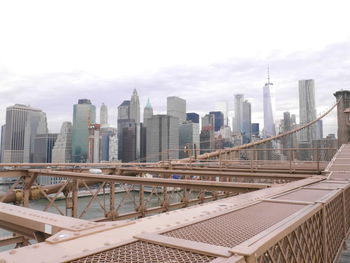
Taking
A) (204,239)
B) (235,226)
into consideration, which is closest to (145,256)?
(204,239)

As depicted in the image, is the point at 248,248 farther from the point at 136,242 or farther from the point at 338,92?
the point at 338,92

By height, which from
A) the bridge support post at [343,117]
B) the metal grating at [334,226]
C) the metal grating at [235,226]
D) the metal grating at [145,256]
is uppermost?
the bridge support post at [343,117]

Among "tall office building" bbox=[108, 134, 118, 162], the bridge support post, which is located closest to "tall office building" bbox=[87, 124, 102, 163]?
"tall office building" bbox=[108, 134, 118, 162]

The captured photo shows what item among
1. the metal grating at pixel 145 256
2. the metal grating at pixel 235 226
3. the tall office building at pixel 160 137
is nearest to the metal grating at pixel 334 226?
the metal grating at pixel 235 226

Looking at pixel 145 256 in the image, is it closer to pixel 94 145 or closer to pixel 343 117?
pixel 343 117

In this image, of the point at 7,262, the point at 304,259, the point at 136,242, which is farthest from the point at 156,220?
the point at 304,259

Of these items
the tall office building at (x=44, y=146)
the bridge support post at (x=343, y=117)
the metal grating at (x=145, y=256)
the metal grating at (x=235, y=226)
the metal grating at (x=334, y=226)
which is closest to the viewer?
the metal grating at (x=145, y=256)

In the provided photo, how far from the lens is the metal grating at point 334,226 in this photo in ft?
15.2

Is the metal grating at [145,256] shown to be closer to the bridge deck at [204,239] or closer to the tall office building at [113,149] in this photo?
the bridge deck at [204,239]

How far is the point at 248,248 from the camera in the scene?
2.07m

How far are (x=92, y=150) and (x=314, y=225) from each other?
433ft

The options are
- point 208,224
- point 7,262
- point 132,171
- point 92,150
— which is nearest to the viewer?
point 7,262

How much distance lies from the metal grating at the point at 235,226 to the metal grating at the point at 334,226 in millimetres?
1198

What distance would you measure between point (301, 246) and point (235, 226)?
3.03 ft
